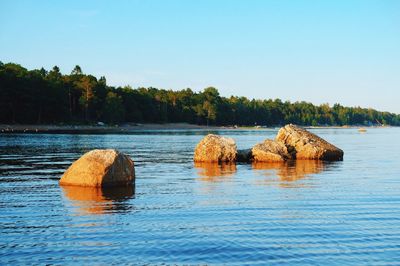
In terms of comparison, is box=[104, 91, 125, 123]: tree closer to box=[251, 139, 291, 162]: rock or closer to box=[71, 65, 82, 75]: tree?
box=[71, 65, 82, 75]: tree

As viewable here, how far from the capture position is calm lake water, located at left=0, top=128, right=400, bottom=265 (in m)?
10.1

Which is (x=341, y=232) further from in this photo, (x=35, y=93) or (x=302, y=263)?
(x=35, y=93)

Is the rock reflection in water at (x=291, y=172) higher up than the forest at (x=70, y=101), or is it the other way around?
the forest at (x=70, y=101)

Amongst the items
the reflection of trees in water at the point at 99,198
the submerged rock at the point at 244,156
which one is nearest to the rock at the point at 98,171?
the reflection of trees in water at the point at 99,198

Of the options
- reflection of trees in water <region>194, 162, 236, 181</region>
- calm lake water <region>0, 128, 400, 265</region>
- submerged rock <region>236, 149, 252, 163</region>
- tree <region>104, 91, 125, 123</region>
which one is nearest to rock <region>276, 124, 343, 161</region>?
submerged rock <region>236, 149, 252, 163</region>

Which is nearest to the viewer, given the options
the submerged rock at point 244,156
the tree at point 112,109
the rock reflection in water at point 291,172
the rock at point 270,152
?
the rock reflection in water at point 291,172

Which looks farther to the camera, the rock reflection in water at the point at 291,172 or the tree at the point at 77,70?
the tree at the point at 77,70

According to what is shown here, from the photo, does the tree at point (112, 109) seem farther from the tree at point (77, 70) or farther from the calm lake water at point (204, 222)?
the calm lake water at point (204, 222)

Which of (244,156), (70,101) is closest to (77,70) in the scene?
(70,101)

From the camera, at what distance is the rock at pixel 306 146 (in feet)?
127

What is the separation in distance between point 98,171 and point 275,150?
19.6m

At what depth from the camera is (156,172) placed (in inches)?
1093

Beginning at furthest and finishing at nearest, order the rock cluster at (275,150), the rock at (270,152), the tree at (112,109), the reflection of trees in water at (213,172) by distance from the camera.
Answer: the tree at (112,109) < the rock at (270,152) < the rock cluster at (275,150) < the reflection of trees in water at (213,172)

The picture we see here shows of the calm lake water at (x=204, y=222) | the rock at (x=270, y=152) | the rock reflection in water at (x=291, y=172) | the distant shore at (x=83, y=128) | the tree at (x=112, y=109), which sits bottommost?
the rock reflection in water at (x=291, y=172)
